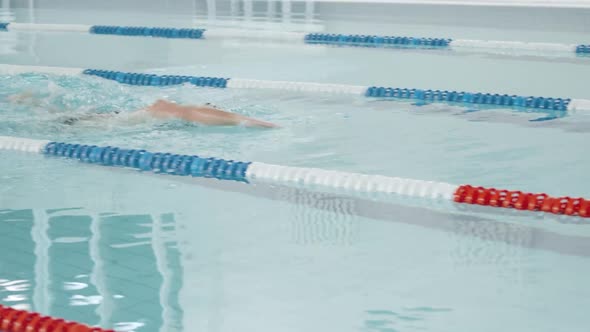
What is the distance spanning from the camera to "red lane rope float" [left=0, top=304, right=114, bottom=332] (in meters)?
2.38

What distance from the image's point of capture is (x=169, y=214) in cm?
359

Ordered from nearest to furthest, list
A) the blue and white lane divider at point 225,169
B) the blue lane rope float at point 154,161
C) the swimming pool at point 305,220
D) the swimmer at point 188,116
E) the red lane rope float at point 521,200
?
the swimming pool at point 305,220
the red lane rope float at point 521,200
the blue and white lane divider at point 225,169
the blue lane rope float at point 154,161
the swimmer at point 188,116

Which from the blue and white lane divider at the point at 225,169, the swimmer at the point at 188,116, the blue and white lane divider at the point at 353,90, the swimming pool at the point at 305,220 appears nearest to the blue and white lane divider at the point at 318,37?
the swimming pool at the point at 305,220

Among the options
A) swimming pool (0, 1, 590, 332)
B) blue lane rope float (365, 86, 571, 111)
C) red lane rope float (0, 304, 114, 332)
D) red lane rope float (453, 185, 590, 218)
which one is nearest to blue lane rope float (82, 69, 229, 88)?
swimming pool (0, 1, 590, 332)

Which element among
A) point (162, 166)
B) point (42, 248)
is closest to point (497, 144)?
point (162, 166)

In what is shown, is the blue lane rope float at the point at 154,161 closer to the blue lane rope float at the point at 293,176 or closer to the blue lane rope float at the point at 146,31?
the blue lane rope float at the point at 293,176

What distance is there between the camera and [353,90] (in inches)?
238

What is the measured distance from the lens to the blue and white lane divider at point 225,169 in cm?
377

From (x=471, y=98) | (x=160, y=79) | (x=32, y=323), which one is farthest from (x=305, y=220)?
(x=160, y=79)

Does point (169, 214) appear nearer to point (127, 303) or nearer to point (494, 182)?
point (127, 303)

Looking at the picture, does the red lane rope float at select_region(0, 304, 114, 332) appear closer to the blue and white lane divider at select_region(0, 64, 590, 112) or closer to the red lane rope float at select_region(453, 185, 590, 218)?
the red lane rope float at select_region(453, 185, 590, 218)

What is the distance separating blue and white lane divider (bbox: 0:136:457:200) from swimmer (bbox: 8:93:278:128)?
20.2 inches

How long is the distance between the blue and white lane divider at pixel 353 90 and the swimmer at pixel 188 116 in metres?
1.15

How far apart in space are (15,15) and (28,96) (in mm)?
5995
